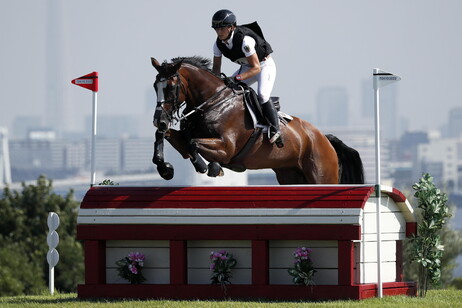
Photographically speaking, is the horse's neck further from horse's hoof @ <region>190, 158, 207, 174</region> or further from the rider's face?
horse's hoof @ <region>190, 158, 207, 174</region>

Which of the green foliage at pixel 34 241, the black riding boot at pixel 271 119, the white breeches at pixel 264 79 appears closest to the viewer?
the black riding boot at pixel 271 119

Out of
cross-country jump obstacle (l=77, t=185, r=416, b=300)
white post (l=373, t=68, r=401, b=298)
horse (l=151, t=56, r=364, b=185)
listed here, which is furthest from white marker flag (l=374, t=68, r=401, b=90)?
horse (l=151, t=56, r=364, b=185)

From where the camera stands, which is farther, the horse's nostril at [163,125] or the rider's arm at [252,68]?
the rider's arm at [252,68]

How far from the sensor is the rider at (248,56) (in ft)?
37.2

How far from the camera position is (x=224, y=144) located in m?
11.0

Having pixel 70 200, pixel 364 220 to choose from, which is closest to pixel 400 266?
pixel 364 220

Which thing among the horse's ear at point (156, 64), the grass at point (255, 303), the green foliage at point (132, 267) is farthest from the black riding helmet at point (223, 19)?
the grass at point (255, 303)

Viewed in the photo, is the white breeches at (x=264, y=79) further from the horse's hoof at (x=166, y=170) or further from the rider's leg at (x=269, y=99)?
the horse's hoof at (x=166, y=170)

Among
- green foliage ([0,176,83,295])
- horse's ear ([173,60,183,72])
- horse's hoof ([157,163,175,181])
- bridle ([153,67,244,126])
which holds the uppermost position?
horse's ear ([173,60,183,72])

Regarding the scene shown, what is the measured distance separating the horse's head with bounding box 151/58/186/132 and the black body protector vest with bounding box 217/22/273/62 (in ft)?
2.61

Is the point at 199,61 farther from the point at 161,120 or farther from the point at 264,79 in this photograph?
the point at 161,120

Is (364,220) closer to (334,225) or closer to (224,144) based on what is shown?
(334,225)

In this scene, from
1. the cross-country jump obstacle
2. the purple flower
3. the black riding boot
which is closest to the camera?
the cross-country jump obstacle

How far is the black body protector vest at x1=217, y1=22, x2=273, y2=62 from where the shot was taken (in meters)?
11.5
